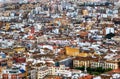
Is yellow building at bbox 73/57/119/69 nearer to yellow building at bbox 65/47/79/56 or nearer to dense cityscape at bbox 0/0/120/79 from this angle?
dense cityscape at bbox 0/0/120/79

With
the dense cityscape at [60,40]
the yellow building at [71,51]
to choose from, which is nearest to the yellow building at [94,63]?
the dense cityscape at [60,40]

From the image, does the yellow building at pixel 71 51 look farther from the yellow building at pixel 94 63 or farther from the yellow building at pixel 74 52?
the yellow building at pixel 94 63

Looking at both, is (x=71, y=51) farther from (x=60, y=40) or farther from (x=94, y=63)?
(x=60, y=40)

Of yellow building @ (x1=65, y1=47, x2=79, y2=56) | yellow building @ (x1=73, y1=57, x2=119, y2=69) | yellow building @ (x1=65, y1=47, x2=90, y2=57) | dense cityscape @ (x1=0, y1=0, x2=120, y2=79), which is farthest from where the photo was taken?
Result: yellow building @ (x1=65, y1=47, x2=79, y2=56)

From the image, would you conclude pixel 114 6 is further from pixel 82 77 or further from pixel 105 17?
pixel 82 77

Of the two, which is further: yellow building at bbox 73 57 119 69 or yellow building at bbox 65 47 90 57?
yellow building at bbox 65 47 90 57

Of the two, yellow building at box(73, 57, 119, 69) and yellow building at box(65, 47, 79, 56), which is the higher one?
yellow building at box(73, 57, 119, 69)

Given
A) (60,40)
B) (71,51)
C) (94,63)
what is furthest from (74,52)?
(60,40)

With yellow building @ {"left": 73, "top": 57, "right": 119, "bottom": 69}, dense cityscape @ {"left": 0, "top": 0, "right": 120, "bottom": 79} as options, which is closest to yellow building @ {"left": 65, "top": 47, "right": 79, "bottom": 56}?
dense cityscape @ {"left": 0, "top": 0, "right": 120, "bottom": 79}
